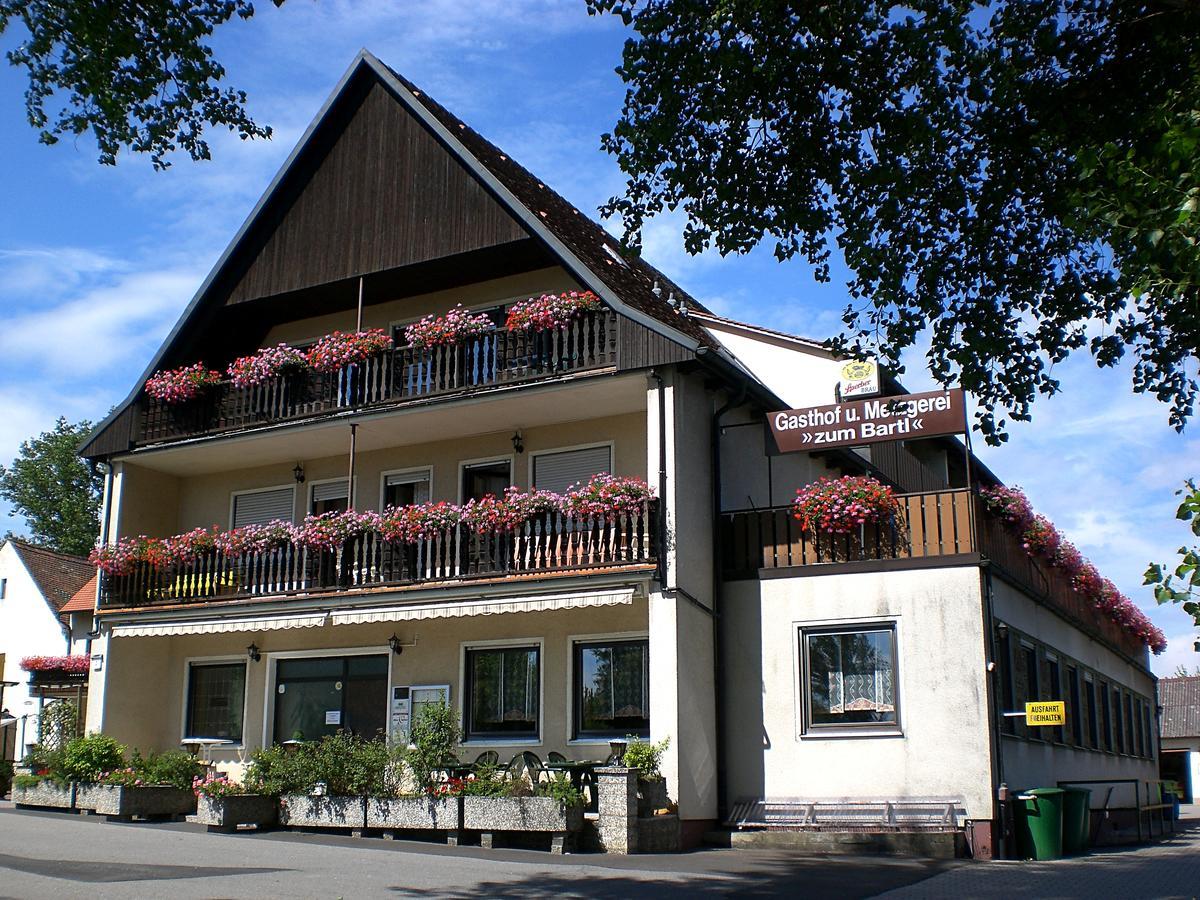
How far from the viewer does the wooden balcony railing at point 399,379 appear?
19938mm

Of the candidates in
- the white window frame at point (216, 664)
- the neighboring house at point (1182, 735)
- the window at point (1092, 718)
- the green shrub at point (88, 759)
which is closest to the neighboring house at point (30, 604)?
the white window frame at point (216, 664)

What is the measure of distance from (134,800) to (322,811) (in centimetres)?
334

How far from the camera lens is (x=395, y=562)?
20766 mm

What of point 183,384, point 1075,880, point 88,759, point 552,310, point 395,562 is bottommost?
point 1075,880

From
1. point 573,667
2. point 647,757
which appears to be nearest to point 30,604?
point 573,667

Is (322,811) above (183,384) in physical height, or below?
below

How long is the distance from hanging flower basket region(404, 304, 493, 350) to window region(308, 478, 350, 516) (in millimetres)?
3567

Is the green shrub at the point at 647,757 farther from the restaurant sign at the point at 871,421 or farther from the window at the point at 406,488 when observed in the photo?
the window at the point at 406,488

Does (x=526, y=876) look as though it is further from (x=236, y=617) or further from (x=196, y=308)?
(x=196, y=308)

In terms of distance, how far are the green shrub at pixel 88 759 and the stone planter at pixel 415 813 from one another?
5.62 meters

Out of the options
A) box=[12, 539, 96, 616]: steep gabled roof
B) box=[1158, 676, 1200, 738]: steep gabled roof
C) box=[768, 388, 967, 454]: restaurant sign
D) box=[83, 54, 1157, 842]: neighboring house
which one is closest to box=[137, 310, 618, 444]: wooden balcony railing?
box=[83, 54, 1157, 842]: neighboring house

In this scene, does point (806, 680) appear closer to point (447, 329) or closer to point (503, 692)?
point (503, 692)

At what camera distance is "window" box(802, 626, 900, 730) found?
60.5 feet

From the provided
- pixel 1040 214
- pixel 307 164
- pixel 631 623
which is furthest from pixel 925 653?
pixel 307 164
